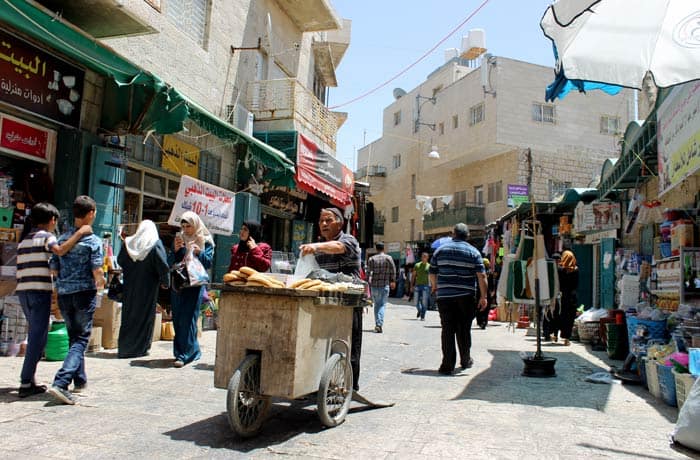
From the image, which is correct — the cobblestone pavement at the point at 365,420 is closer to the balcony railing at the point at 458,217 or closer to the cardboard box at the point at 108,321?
the cardboard box at the point at 108,321

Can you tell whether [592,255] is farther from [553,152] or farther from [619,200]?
[553,152]

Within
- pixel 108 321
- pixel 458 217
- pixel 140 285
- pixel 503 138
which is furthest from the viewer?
pixel 458 217

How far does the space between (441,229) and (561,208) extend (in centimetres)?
1898

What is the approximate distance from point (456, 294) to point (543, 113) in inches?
1080

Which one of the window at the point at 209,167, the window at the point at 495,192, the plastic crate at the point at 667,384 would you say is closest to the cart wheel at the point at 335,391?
the plastic crate at the point at 667,384

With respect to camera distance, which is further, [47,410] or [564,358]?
[564,358]

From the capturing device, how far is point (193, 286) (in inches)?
271

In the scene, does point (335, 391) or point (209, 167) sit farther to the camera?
point (209, 167)

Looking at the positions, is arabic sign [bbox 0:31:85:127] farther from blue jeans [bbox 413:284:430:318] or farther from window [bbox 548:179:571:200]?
window [bbox 548:179:571:200]

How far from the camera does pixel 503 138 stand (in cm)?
3077

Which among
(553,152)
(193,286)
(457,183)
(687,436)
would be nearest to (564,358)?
(687,436)

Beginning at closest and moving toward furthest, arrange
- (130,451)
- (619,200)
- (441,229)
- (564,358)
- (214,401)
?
(130,451), (214,401), (564,358), (619,200), (441,229)

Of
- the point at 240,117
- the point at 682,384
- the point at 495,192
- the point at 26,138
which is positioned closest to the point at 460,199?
the point at 495,192

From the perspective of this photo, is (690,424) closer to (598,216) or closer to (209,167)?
(598,216)
